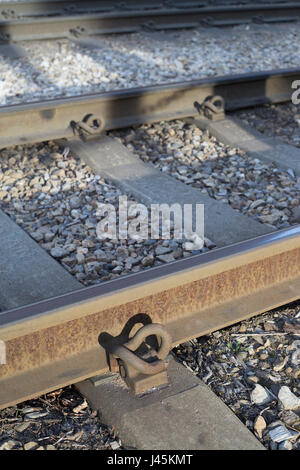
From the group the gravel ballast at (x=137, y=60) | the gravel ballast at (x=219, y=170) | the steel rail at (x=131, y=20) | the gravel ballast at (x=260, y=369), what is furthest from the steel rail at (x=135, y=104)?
the steel rail at (x=131, y=20)

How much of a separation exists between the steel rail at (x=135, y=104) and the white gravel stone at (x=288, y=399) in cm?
331

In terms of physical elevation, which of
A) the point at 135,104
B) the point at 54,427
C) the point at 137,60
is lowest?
the point at 137,60

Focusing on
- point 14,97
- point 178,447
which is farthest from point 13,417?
point 14,97

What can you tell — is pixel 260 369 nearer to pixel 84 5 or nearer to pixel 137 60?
pixel 137 60

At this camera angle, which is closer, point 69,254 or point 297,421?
point 297,421

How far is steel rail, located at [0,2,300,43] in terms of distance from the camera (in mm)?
8984

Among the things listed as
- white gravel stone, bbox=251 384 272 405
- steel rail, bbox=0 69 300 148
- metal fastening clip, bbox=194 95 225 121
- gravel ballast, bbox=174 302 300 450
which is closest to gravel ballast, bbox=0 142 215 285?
steel rail, bbox=0 69 300 148

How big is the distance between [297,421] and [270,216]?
183 centimetres

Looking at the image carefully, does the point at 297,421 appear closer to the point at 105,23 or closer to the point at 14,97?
the point at 14,97

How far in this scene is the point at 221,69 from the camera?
25.7 feet

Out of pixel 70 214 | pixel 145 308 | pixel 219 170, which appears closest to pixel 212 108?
pixel 219 170

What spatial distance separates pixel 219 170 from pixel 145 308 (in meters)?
2.26

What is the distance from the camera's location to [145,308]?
277cm

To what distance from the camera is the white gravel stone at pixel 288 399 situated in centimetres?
256
